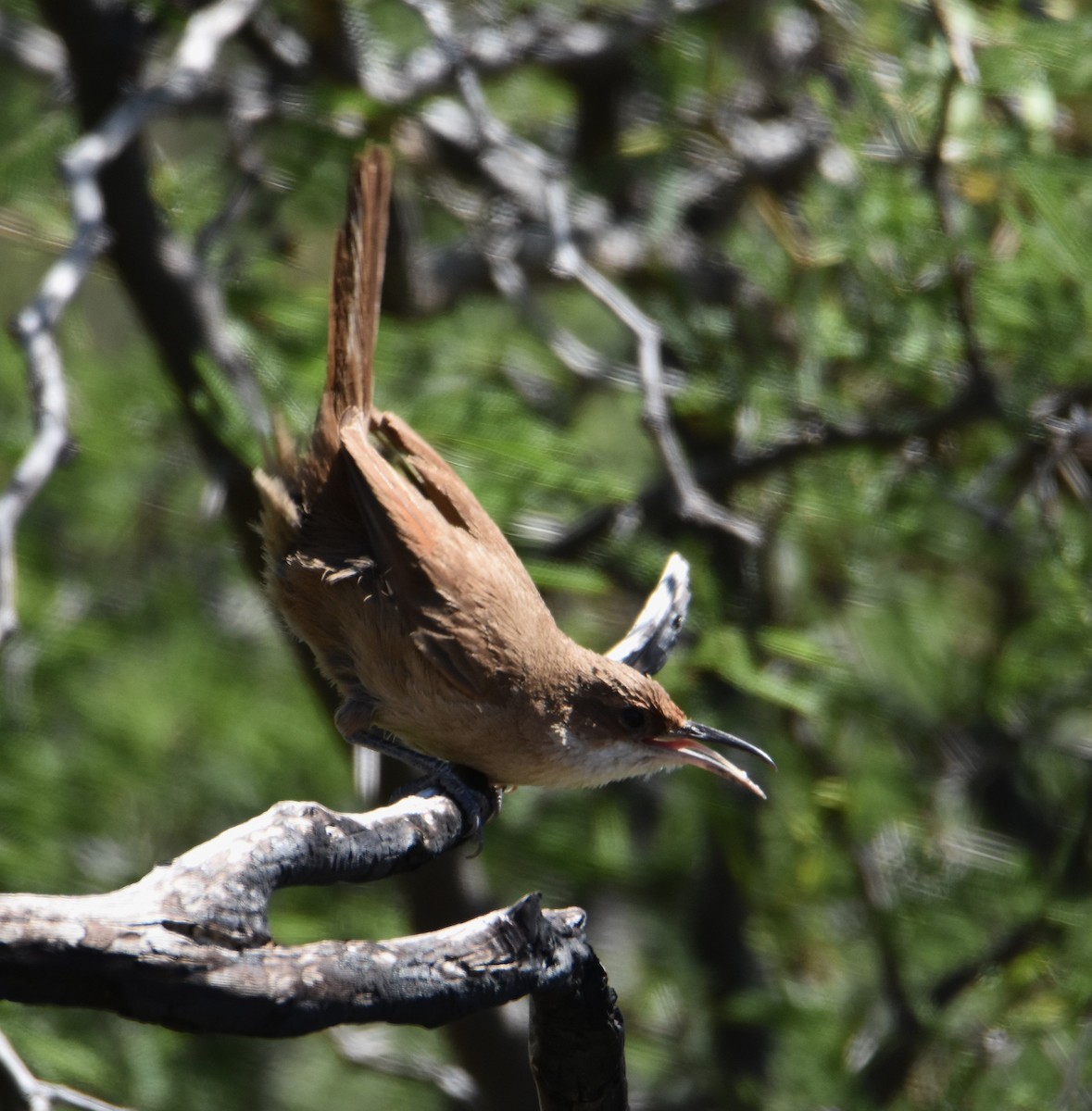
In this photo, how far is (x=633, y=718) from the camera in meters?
3.10

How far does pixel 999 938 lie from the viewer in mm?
4496

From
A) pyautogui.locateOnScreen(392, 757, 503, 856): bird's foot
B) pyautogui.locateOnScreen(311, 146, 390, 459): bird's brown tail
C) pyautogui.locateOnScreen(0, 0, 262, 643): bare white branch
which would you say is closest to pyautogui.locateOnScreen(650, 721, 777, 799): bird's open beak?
pyautogui.locateOnScreen(392, 757, 503, 856): bird's foot

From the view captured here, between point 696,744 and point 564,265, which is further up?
point 564,265

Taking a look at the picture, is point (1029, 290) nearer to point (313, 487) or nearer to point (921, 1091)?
point (313, 487)

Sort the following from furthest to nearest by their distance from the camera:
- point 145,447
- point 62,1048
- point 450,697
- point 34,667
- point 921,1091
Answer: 1. point 145,447
2. point 34,667
3. point 921,1091
4. point 62,1048
5. point 450,697

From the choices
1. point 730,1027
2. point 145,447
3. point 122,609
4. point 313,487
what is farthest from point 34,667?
point 730,1027

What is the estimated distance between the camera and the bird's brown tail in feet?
10.7

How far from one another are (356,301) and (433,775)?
1.13m

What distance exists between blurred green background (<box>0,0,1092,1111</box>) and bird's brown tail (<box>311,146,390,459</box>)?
0.89ft

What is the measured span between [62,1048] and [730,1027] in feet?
7.80

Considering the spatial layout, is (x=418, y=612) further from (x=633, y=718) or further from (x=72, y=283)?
(x=72, y=283)

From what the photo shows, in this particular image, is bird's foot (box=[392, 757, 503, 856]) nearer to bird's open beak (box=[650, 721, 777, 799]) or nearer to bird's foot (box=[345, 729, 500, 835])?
bird's foot (box=[345, 729, 500, 835])

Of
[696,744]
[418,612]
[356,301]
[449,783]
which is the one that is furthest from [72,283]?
[696,744]

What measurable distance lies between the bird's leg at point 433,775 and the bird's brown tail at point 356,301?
2.03ft
